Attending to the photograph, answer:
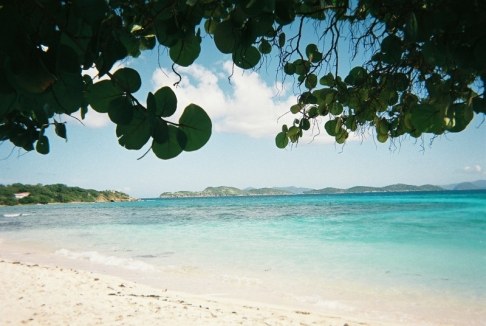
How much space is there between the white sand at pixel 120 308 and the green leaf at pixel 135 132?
12.7ft

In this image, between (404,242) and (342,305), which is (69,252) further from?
(404,242)

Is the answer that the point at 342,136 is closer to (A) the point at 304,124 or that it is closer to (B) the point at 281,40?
(A) the point at 304,124

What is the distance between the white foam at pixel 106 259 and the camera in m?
7.72

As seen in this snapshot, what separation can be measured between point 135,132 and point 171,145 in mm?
51

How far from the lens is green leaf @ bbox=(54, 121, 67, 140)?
0.74 metres

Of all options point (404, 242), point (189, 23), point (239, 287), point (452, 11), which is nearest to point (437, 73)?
point (452, 11)

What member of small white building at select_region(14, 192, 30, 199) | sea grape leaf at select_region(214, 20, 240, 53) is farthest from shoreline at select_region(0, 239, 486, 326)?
small white building at select_region(14, 192, 30, 199)

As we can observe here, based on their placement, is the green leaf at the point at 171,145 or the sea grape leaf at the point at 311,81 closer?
the green leaf at the point at 171,145

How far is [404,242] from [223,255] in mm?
6374

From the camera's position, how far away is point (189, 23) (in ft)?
2.13

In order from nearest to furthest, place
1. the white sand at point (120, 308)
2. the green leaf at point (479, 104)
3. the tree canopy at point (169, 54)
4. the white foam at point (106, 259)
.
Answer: the tree canopy at point (169, 54) → the green leaf at point (479, 104) → the white sand at point (120, 308) → the white foam at point (106, 259)

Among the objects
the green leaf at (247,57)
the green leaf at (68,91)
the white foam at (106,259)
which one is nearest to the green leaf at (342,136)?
the green leaf at (247,57)

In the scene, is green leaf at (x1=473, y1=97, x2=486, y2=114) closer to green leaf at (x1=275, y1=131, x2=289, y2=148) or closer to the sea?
green leaf at (x1=275, y1=131, x2=289, y2=148)

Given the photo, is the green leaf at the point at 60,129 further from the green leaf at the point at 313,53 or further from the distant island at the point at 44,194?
the distant island at the point at 44,194
